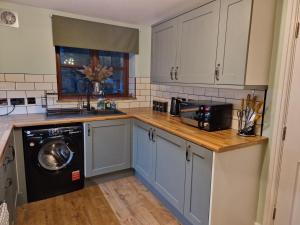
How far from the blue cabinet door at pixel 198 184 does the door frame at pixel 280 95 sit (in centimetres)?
57

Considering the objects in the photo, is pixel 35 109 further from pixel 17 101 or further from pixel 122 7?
pixel 122 7

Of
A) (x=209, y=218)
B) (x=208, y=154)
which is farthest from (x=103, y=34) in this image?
(x=209, y=218)

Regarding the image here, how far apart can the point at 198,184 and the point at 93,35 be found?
2266 mm

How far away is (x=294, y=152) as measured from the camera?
5.37ft

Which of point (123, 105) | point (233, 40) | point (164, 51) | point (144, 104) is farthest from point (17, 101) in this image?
point (233, 40)

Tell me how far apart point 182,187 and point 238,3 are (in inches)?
63.4

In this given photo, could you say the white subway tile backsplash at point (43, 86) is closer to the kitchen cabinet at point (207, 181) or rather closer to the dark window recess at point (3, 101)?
the dark window recess at point (3, 101)

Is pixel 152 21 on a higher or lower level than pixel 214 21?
higher

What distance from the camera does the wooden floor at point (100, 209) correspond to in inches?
79.1

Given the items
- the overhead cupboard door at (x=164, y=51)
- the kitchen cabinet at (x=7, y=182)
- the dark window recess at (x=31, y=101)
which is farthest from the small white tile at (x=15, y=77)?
the overhead cupboard door at (x=164, y=51)

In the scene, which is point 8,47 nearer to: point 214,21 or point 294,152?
point 214,21

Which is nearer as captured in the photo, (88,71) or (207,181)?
(207,181)

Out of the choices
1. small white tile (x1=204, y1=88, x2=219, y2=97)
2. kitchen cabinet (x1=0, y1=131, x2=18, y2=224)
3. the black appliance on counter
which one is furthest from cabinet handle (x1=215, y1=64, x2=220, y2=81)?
kitchen cabinet (x1=0, y1=131, x2=18, y2=224)

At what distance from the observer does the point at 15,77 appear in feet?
8.13
